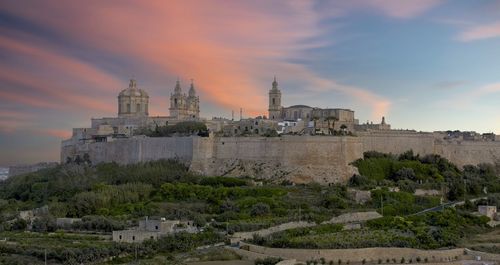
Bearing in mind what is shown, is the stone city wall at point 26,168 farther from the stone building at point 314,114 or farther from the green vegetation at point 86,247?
the green vegetation at point 86,247

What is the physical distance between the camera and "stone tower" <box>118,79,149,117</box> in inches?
2950

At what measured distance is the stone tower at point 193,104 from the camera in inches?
Answer: 3059

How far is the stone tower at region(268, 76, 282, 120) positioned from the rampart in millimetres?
15522

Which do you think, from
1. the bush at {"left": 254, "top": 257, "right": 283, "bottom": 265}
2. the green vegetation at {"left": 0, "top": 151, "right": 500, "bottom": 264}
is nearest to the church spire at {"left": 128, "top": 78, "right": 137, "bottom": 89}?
the green vegetation at {"left": 0, "top": 151, "right": 500, "bottom": 264}

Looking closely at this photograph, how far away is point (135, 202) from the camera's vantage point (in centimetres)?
4372

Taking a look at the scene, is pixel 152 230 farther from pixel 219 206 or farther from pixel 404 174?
pixel 404 174

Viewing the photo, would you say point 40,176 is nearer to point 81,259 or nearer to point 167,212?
point 167,212

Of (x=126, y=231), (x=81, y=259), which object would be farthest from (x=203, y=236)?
(x=81, y=259)

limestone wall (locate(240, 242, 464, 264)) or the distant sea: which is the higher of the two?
the distant sea

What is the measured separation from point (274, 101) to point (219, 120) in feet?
18.0

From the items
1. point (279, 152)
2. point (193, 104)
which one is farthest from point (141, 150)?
point (193, 104)

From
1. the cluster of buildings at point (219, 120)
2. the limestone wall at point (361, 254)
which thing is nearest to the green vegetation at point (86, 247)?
the limestone wall at point (361, 254)

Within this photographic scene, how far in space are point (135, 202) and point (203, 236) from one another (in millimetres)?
12198

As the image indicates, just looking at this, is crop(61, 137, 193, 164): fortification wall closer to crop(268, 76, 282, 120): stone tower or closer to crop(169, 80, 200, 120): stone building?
crop(169, 80, 200, 120): stone building
